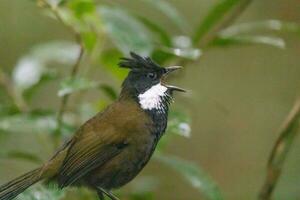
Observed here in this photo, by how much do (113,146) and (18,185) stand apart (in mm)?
485

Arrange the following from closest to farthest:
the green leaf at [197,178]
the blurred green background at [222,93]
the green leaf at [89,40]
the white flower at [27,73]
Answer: the green leaf at [197,178], the green leaf at [89,40], the white flower at [27,73], the blurred green background at [222,93]

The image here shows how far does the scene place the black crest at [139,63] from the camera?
161 inches

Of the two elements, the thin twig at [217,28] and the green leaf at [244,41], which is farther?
the thin twig at [217,28]

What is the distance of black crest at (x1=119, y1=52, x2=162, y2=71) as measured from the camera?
409 centimetres

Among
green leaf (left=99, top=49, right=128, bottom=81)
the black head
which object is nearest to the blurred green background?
green leaf (left=99, top=49, right=128, bottom=81)

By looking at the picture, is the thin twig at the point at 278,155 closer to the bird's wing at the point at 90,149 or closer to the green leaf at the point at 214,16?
the green leaf at the point at 214,16

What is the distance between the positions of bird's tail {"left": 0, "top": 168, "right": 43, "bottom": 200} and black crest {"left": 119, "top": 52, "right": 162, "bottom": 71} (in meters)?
0.66

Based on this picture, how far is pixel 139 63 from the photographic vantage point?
4.14 meters

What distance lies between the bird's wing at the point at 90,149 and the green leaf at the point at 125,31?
403 millimetres

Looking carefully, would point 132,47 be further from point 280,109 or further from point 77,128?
point 280,109

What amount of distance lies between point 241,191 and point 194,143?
1117mm

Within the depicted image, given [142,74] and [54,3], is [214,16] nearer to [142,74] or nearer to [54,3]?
[142,74]

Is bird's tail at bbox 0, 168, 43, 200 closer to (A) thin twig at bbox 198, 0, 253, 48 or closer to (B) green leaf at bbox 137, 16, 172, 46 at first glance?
(B) green leaf at bbox 137, 16, 172, 46

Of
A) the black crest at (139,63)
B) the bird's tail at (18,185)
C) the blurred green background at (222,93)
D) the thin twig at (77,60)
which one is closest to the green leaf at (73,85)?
the thin twig at (77,60)
